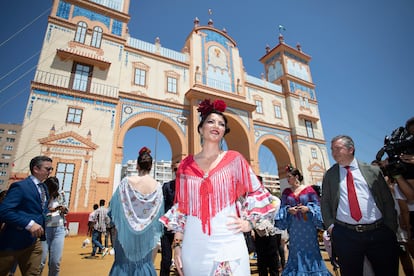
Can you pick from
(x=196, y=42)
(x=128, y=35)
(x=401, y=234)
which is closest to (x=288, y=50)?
(x=196, y=42)

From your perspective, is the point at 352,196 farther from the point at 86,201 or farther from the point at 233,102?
the point at 233,102

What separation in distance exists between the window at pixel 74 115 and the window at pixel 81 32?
4.19 m

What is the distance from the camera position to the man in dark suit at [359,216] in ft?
7.20

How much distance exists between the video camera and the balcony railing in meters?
12.5

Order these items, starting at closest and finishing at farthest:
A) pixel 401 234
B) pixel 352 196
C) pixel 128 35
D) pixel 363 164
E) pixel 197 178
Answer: pixel 197 178, pixel 352 196, pixel 363 164, pixel 401 234, pixel 128 35

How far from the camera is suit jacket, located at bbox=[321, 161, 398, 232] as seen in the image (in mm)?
2246

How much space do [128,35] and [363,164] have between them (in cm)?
1541

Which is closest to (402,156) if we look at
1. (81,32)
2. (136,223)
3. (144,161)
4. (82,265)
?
(144,161)

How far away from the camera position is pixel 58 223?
3.86 meters

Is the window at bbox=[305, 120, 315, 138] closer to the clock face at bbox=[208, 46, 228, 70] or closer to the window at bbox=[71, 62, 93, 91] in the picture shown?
the clock face at bbox=[208, 46, 228, 70]

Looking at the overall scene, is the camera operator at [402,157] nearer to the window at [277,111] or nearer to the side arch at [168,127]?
the side arch at [168,127]

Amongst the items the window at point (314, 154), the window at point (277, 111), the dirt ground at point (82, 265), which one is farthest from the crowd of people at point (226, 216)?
the window at point (314, 154)

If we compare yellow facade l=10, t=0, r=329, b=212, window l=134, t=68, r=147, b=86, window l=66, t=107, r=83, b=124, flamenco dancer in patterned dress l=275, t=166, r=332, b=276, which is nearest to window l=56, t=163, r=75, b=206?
yellow facade l=10, t=0, r=329, b=212

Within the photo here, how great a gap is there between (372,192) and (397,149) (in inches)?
22.7
